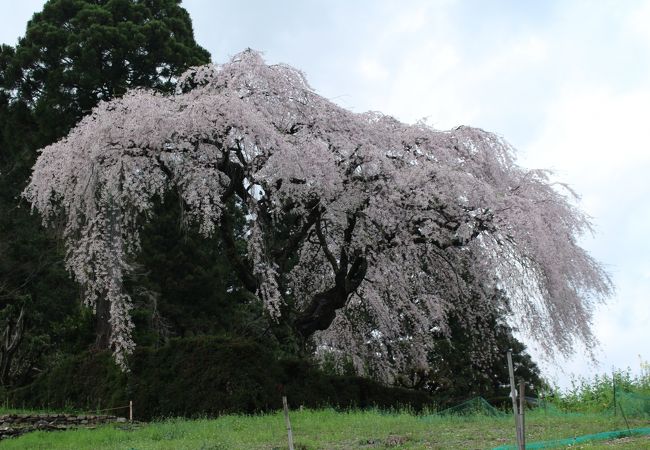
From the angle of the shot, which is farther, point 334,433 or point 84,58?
point 84,58

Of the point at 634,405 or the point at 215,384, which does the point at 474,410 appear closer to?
the point at 634,405

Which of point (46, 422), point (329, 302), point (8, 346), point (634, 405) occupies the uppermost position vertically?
point (329, 302)

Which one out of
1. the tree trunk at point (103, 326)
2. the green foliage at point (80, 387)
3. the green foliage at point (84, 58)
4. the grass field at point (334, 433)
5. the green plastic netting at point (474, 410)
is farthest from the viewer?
the green foliage at point (84, 58)

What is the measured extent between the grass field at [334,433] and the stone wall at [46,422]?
0.55m

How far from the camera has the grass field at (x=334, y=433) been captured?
8.88 metres

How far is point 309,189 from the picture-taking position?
1361cm

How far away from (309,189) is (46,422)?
6.32m

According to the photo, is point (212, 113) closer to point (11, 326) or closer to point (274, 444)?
point (274, 444)

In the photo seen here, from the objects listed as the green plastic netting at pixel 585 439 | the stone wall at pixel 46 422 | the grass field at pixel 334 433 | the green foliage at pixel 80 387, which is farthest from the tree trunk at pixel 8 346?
the green plastic netting at pixel 585 439

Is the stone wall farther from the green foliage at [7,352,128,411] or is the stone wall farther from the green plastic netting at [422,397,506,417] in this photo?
the green plastic netting at [422,397,506,417]

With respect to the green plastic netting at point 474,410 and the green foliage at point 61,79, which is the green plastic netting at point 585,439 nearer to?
the green plastic netting at point 474,410

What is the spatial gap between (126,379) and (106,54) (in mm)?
9083

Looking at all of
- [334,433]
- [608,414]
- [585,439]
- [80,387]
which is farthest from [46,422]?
[608,414]

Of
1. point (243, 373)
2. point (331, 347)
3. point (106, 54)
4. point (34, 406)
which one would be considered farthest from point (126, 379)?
point (106, 54)
